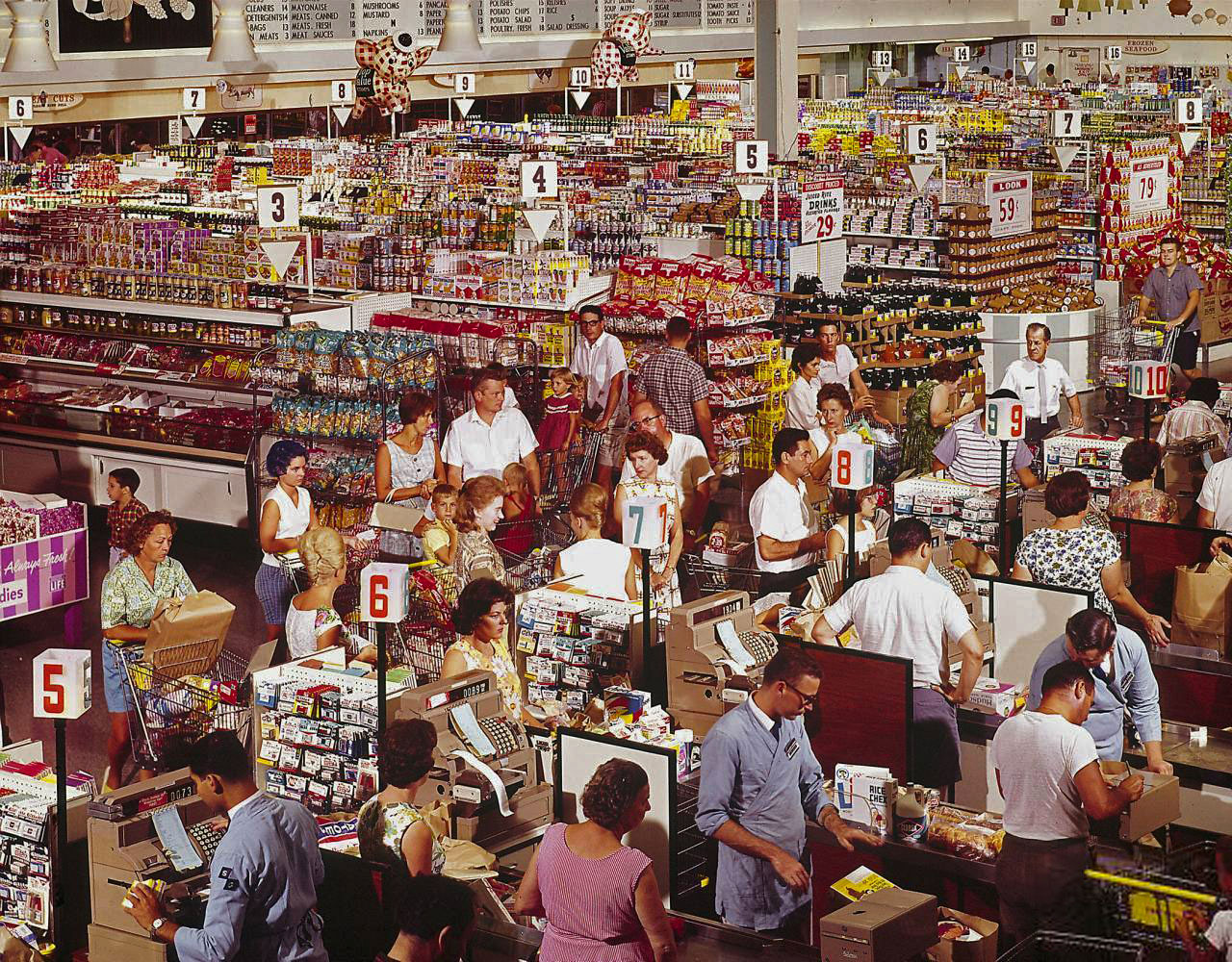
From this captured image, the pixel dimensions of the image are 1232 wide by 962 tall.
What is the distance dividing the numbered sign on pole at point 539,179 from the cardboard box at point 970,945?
955 cm

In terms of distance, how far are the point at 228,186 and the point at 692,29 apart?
1308cm

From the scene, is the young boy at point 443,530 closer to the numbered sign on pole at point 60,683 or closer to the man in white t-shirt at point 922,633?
the man in white t-shirt at point 922,633

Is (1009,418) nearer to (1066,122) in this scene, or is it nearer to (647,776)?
(647,776)

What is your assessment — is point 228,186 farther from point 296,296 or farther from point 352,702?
point 352,702

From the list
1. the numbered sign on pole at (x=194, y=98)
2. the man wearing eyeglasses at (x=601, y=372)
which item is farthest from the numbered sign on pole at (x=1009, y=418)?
the numbered sign on pole at (x=194, y=98)

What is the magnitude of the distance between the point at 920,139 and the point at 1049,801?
1277cm

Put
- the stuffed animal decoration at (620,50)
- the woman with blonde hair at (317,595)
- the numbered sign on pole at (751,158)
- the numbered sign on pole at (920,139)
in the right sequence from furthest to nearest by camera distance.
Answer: the stuffed animal decoration at (620,50), the numbered sign on pole at (920,139), the numbered sign on pole at (751,158), the woman with blonde hair at (317,595)

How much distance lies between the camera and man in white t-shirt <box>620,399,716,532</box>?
9289 millimetres

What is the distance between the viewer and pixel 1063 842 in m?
5.33

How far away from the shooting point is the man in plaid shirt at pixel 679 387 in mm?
10883

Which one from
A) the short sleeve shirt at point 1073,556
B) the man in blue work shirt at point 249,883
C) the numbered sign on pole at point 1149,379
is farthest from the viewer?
the numbered sign on pole at point 1149,379

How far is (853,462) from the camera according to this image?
294 inches

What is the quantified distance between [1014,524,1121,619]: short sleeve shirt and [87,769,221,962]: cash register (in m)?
3.47

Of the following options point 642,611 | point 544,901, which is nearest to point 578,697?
point 642,611
